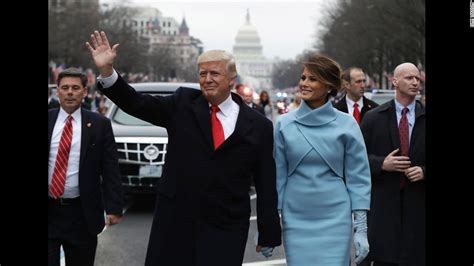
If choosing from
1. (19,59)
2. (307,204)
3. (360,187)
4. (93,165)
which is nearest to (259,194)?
(307,204)

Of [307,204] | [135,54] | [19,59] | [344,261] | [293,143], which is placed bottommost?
[344,261]

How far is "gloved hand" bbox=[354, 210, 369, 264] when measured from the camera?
209 inches

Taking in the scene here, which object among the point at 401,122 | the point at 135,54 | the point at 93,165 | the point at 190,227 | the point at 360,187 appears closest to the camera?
the point at 190,227

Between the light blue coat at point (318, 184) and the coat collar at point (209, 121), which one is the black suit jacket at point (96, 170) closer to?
the coat collar at point (209, 121)

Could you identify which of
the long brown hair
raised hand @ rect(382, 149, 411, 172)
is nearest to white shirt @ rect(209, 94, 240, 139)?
the long brown hair

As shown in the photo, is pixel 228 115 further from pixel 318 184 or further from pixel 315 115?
pixel 318 184

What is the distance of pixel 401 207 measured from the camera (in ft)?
20.6

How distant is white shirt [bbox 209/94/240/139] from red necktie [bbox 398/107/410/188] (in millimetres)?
1624

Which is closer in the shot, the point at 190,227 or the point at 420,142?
the point at 190,227

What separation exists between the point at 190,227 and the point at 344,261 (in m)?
0.94

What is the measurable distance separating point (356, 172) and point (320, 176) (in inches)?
9.7

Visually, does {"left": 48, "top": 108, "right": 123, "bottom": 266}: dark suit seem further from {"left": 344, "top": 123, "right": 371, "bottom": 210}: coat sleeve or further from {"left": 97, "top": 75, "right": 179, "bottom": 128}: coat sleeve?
{"left": 344, "top": 123, "right": 371, "bottom": 210}: coat sleeve

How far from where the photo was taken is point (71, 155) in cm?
594

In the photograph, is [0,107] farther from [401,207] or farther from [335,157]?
[401,207]
